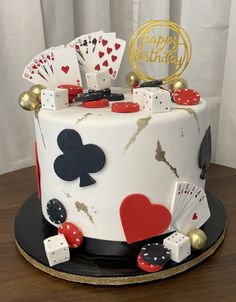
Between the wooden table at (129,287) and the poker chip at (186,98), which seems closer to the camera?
the wooden table at (129,287)

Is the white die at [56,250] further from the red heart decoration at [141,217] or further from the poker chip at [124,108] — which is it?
the poker chip at [124,108]

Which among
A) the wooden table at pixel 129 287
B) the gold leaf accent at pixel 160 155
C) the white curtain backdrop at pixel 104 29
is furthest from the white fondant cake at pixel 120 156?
the white curtain backdrop at pixel 104 29

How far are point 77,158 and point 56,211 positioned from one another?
0.13 metres

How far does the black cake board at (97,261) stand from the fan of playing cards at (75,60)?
0.97ft

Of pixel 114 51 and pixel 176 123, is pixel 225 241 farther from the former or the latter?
pixel 114 51

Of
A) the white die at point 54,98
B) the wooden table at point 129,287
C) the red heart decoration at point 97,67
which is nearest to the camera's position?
the wooden table at point 129,287

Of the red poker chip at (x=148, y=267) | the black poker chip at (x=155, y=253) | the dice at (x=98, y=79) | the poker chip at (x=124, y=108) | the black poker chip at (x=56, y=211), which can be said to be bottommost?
the red poker chip at (x=148, y=267)

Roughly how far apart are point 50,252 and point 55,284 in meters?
0.05

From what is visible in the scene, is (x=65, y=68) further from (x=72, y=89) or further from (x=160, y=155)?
(x=160, y=155)

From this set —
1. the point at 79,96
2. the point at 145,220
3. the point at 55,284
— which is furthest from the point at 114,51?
the point at 55,284

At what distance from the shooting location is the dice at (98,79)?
84cm

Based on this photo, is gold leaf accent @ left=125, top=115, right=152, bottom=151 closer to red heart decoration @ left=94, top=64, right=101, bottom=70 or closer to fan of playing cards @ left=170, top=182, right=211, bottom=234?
fan of playing cards @ left=170, top=182, right=211, bottom=234

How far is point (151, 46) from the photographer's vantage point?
1318 mm

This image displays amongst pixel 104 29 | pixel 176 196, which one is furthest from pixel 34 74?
pixel 104 29
